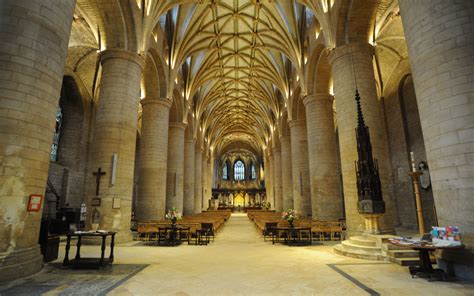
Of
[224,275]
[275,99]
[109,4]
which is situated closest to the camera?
[224,275]

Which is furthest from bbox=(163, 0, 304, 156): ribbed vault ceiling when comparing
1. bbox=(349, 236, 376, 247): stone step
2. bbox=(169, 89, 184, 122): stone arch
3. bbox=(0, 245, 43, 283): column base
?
bbox=(0, 245, 43, 283): column base

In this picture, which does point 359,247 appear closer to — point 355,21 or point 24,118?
point 24,118

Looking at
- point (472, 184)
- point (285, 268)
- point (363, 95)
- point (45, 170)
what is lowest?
point (285, 268)

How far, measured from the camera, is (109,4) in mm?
11133

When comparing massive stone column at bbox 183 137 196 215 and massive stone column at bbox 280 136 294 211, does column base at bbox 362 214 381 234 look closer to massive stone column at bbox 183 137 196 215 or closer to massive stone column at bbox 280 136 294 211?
massive stone column at bbox 280 136 294 211

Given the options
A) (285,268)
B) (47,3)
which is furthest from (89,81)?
(285,268)

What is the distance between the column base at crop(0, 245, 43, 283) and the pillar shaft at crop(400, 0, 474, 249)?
8542mm

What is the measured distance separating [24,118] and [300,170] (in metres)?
16.7

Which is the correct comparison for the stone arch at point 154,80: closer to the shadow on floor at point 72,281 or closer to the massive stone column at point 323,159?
the massive stone column at point 323,159

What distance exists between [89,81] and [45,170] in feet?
52.0

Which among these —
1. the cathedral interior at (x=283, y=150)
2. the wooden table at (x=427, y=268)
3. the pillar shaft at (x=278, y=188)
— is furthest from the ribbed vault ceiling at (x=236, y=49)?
the wooden table at (x=427, y=268)

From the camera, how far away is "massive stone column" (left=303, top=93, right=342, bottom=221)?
14352mm

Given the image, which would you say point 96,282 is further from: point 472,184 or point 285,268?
point 472,184

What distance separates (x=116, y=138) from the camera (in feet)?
34.5
